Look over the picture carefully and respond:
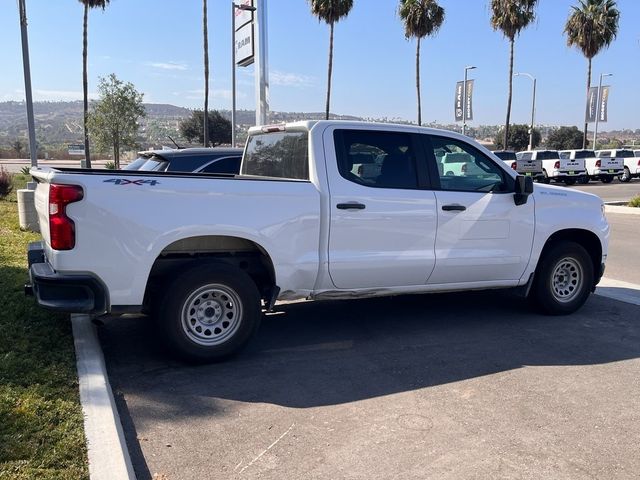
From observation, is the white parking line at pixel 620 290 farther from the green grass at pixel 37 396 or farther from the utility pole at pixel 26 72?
the utility pole at pixel 26 72

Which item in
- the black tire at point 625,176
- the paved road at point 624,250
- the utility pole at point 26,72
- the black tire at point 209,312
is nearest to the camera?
the black tire at point 209,312

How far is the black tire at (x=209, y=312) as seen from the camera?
15.7 ft

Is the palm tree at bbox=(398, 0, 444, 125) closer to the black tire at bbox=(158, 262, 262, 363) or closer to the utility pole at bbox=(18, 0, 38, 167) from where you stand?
the utility pole at bbox=(18, 0, 38, 167)

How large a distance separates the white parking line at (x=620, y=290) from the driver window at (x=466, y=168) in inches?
106

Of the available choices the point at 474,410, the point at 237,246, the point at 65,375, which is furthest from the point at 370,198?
the point at 65,375

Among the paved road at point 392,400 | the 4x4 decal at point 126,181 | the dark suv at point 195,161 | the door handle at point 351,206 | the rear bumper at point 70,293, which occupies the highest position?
the dark suv at point 195,161

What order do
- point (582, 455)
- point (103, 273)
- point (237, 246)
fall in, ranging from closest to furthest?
1. point (582, 455)
2. point (103, 273)
3. point (237, 246)

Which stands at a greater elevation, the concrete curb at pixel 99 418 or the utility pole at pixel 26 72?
the utility pole at pixel 26 72

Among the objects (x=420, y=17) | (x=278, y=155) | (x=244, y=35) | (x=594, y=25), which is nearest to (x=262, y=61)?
(x=244, y=35)

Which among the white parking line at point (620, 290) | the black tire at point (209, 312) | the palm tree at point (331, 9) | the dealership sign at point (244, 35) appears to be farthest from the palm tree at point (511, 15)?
the black tire at point (209, 312)

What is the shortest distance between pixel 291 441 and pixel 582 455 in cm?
176

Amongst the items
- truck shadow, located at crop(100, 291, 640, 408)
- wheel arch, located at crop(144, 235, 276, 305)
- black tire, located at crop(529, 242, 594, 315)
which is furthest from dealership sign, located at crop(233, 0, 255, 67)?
wheel arch, located at crop(144, 235, 276, 305)

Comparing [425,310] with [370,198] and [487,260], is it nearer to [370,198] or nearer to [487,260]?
[487,260]

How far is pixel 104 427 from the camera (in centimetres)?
365
